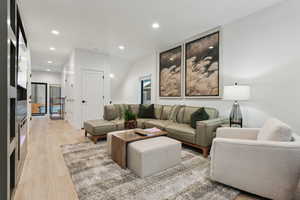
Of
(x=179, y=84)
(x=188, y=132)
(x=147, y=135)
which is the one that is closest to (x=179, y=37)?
(x=179, y=84)

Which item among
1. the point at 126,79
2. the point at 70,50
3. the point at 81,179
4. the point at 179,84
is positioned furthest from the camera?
the point at 126,79

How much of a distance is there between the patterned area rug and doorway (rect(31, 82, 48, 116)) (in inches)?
311

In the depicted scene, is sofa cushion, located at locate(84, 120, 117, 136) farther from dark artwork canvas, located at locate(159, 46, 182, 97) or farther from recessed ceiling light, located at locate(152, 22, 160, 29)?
recessed ceiling light, located at locate(152, 22, 160, 29)

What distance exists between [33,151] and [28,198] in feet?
5.17

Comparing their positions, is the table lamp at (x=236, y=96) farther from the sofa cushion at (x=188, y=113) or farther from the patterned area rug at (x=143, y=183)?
the patterned area rug at (x=143, y=183)

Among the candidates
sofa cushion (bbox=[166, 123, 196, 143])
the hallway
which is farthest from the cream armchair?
the hallway

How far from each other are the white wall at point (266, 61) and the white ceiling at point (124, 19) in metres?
0.28

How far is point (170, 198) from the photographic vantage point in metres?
1.45

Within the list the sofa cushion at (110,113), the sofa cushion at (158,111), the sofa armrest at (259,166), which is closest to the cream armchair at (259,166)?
the sofa armrest at (259,166)

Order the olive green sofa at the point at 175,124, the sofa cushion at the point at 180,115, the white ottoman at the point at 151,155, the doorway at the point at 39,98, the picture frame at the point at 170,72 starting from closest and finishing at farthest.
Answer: the white ottoman at the point at 151,155
the olive green sofa at the point at 175,124
the sofa cushion at the point at 180,115
the picture frame at the point at 170,72
the doorway at the point at 39,98

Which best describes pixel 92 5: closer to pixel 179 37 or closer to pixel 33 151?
pixel 179 37

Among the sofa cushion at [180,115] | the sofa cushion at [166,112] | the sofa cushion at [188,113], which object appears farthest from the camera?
the sofa cushion at [166,112]

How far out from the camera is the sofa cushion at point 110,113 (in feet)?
12.8

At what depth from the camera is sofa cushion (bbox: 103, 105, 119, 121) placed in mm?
3892
